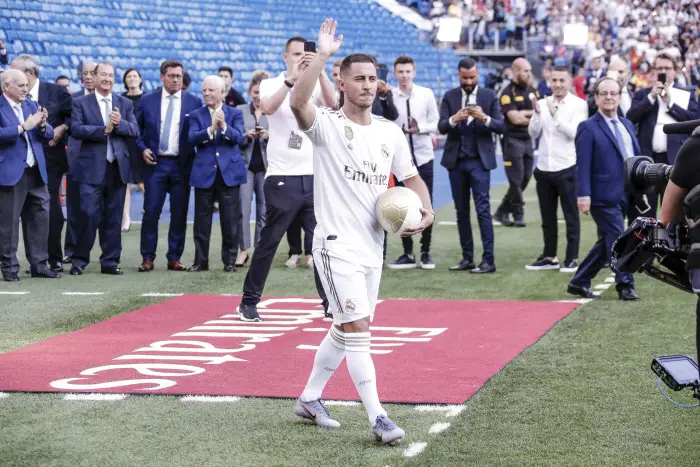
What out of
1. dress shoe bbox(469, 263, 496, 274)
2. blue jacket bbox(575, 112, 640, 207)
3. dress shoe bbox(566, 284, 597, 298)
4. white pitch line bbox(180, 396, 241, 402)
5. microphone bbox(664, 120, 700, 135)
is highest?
microphone bbox(664, 120, 700, 135)

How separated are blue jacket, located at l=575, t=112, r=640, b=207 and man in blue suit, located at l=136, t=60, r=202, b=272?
170 inches

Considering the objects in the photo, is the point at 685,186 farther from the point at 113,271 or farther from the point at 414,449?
the point at 113,271

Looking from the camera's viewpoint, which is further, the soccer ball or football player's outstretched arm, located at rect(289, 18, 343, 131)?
A: the soccer ball

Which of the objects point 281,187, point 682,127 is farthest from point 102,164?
point 682,127

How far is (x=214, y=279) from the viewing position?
11.6m

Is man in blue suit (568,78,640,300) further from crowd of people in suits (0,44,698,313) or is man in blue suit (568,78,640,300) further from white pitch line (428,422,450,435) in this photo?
white pitch line (428,422,450,435)

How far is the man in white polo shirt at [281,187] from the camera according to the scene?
885cm

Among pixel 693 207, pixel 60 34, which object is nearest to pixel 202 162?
pixel 693 207

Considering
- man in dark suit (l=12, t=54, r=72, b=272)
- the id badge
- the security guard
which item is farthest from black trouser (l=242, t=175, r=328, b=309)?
the security guard

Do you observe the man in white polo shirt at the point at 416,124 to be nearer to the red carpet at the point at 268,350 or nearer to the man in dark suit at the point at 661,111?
the man in dark suit at the point at 661,111

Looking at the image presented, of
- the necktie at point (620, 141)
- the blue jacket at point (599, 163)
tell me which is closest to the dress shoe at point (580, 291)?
the blue jacket at point (599, 163)

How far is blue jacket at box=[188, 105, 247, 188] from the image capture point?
39.2ft

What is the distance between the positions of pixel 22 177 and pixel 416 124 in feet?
13.4

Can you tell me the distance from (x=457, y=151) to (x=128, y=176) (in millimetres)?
3452
